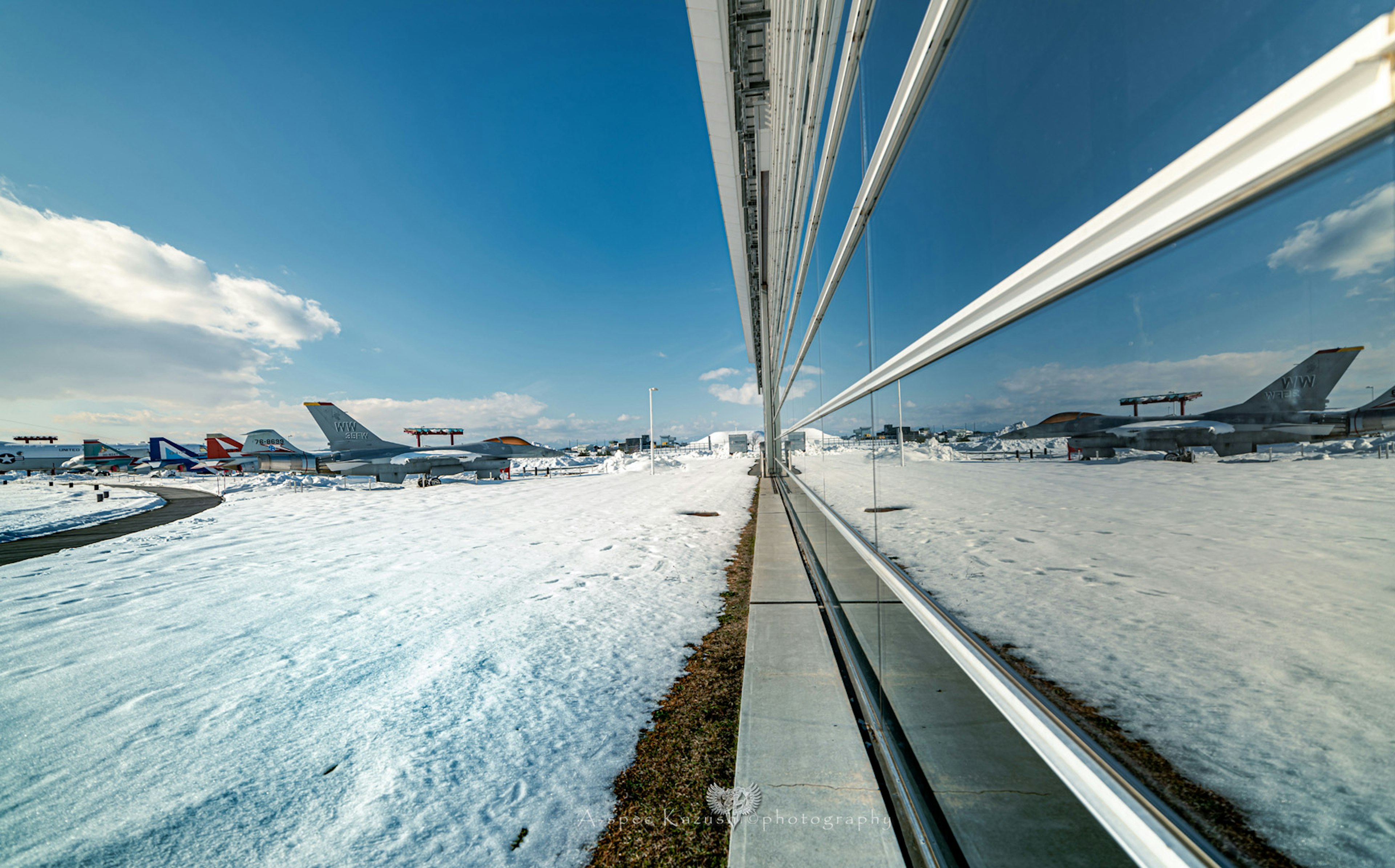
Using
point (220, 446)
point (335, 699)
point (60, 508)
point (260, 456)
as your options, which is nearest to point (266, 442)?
point (260, 456)

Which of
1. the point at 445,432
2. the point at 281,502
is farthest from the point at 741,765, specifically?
the point at 445,432

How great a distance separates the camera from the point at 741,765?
6.79ft

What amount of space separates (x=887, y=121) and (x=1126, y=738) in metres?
1.97

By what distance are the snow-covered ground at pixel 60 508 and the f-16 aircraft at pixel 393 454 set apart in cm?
783

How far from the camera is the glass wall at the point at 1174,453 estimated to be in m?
0.47

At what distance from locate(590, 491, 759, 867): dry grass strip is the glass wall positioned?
1028 millimetres

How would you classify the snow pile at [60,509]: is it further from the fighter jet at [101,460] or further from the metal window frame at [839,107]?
the fighter jet at [101,460]

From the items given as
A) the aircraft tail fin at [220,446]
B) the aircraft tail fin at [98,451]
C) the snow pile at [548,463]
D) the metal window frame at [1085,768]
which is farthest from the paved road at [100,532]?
the aircraft tail fin at [98,451]

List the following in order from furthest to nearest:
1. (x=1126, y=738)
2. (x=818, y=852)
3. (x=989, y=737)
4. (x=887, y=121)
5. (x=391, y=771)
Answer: (x=391, y=771) → (x=887, y=121) → (x=818, y=852) → (x=989, y=737) → (x=1126, y=738)

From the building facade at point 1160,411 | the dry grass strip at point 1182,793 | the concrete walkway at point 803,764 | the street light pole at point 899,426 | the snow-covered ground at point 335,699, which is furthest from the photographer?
the street light pole at point 899,426

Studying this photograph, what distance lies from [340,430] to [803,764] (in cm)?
3735

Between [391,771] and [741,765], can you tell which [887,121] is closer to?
[741,765]

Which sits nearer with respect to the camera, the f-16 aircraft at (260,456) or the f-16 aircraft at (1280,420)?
the f-16 aircraft at (1280,420)

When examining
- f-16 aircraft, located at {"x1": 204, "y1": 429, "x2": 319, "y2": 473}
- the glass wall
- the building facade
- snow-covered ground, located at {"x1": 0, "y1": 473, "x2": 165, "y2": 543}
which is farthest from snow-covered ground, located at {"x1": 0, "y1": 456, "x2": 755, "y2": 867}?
f-16 aircraft, located at {"x1": 204, "y1": 429, "x2": 319, "y2": 473}
